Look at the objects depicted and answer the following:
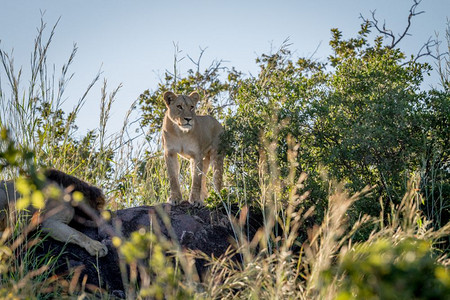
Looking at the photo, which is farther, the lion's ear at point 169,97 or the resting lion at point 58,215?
the lion's ear at point 169,97

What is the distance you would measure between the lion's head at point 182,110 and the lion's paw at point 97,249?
2357 mm

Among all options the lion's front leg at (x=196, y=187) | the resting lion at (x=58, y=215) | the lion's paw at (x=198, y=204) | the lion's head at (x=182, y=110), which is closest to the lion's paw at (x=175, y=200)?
the lion's front leg at (x=196, y=187)

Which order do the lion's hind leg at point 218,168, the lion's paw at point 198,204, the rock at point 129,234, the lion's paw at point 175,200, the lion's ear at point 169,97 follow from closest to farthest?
the rock at point 129,234 → the lion's paw at point 198,204 → the lion's paw at point 175,200 → the lion's hind leg at point 218,168 → the lion's ear at point 169,97

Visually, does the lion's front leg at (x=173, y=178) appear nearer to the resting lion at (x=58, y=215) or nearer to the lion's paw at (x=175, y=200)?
the lion's paw at (x=175, y=200)

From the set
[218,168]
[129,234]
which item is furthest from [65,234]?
[218,168]

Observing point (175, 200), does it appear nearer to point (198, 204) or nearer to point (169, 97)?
point (198, 204)

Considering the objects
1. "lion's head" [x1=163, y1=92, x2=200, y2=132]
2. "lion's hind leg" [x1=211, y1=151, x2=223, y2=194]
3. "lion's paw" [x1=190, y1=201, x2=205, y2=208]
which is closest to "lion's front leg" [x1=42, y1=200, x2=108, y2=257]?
"lion's paw" [x1=190, y1=201, x2=205, y2=208]

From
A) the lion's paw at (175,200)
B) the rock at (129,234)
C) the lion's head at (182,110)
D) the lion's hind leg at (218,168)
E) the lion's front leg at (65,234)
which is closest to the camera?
the rock at (129,234)

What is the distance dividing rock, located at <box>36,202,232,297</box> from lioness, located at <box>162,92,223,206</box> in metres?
0.67

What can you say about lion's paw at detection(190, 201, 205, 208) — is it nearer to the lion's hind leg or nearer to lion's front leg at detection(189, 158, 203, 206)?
lion's front leg at detection(189, 158, 203, 206)

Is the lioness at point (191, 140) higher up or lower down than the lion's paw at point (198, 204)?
higher up

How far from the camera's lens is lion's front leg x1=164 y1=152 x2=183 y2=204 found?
22.3 feet

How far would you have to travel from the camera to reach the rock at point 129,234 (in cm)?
497

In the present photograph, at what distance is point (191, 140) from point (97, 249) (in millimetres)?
2470
